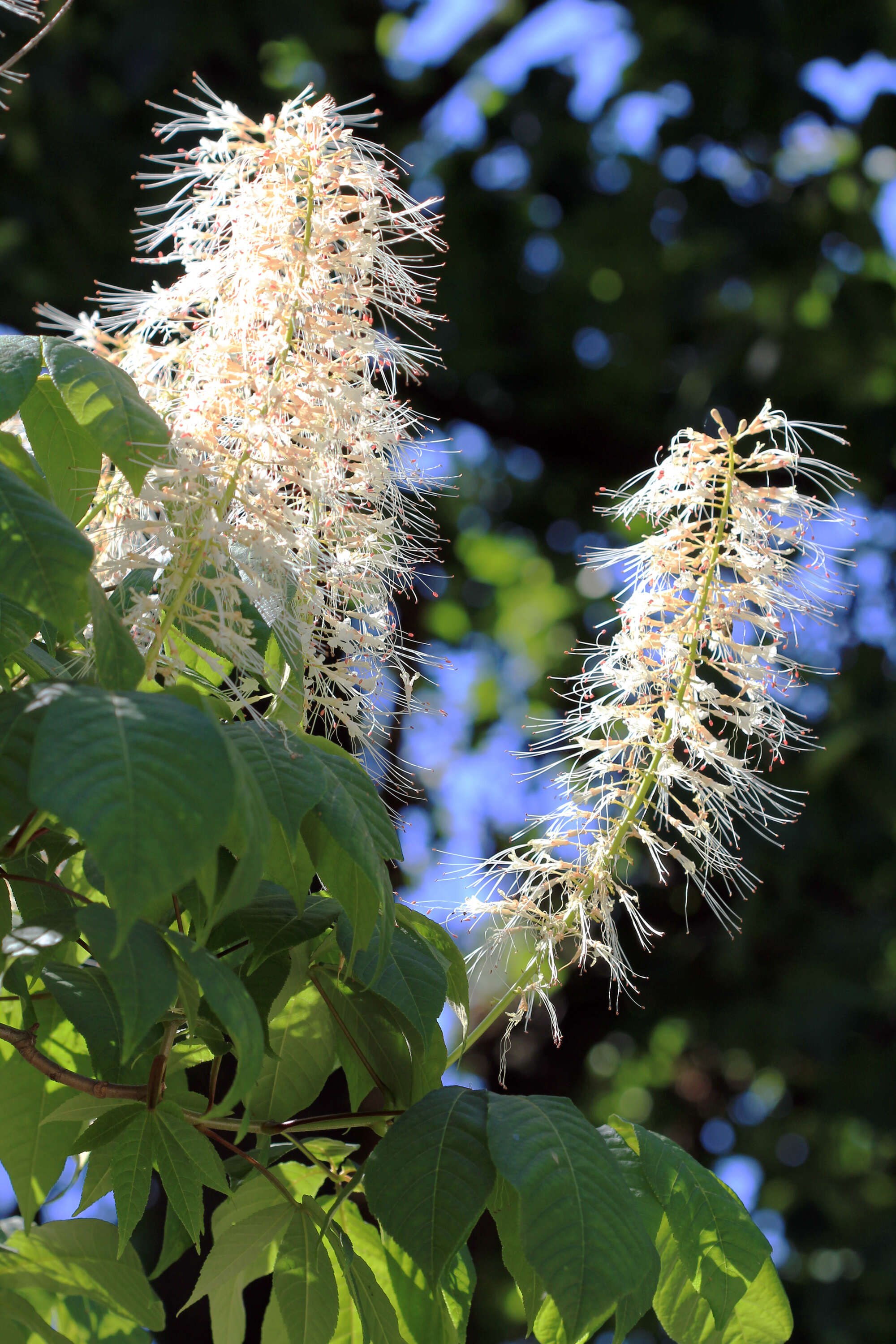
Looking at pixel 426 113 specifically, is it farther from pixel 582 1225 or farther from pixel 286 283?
pixel 582 1225

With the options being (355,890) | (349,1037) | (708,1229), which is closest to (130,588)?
(355,890)

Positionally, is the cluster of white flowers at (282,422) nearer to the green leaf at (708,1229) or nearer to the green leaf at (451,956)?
the green leaf at (451,956)

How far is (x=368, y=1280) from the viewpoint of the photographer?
1.23 meters

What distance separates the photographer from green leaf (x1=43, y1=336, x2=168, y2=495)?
1008mm

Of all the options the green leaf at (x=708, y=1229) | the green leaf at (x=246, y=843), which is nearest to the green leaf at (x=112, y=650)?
the green leaf at (x=246, y=843)

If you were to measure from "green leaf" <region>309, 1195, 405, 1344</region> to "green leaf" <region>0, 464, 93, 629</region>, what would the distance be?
2.11ft

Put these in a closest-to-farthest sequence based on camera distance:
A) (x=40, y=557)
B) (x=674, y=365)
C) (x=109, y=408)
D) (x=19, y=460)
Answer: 1. (x=40, y=557)
2. (x=109, y=408)
3. (x=19, y=460)
4. (x=674, y=365)

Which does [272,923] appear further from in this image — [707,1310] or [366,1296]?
[707,1310]

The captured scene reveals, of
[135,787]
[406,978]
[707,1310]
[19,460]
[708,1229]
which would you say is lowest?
[707,1310]

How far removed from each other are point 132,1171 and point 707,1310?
62 centimetres

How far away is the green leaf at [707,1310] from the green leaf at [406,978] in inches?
14.2

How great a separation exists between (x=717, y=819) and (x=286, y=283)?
0.78 meters

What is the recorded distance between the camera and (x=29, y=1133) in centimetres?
129

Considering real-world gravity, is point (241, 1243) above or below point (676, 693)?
below
